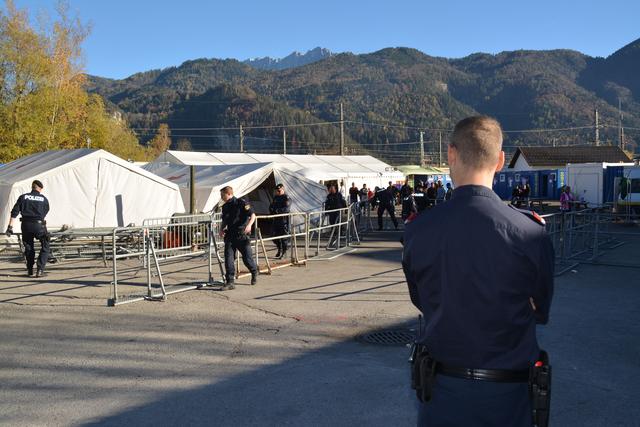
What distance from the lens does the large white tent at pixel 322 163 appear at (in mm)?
33875

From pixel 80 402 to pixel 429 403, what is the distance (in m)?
3.87

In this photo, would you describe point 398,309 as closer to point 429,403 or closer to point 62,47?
point 429,403

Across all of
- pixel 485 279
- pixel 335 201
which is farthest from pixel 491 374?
pixel 335 201

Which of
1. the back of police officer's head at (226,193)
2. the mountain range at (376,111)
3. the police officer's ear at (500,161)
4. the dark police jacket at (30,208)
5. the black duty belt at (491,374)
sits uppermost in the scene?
the mountain range at (376,111)

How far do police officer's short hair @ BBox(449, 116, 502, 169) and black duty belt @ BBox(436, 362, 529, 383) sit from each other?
85cm

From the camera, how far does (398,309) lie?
28.3 feet

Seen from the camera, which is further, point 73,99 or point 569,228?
point 73,99

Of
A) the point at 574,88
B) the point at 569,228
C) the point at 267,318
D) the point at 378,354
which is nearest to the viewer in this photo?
the point at 378,354

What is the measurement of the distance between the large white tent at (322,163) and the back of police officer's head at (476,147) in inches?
1061

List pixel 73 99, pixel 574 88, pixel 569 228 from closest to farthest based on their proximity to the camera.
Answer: pixel 569 228 → pixel 73 99 → pixel 574 88

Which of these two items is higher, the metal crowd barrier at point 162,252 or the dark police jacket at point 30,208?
the dark police jacket at point 30,208

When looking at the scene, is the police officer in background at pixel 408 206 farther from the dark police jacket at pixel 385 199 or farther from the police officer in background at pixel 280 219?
the police officer in background at pixel 280 219

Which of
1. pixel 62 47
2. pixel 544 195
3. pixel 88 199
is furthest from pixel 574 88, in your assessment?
pixel 88 199

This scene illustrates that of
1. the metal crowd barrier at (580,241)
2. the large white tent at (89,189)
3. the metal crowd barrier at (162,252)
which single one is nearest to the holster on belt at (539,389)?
the metal crowd barrier at (162,252)
